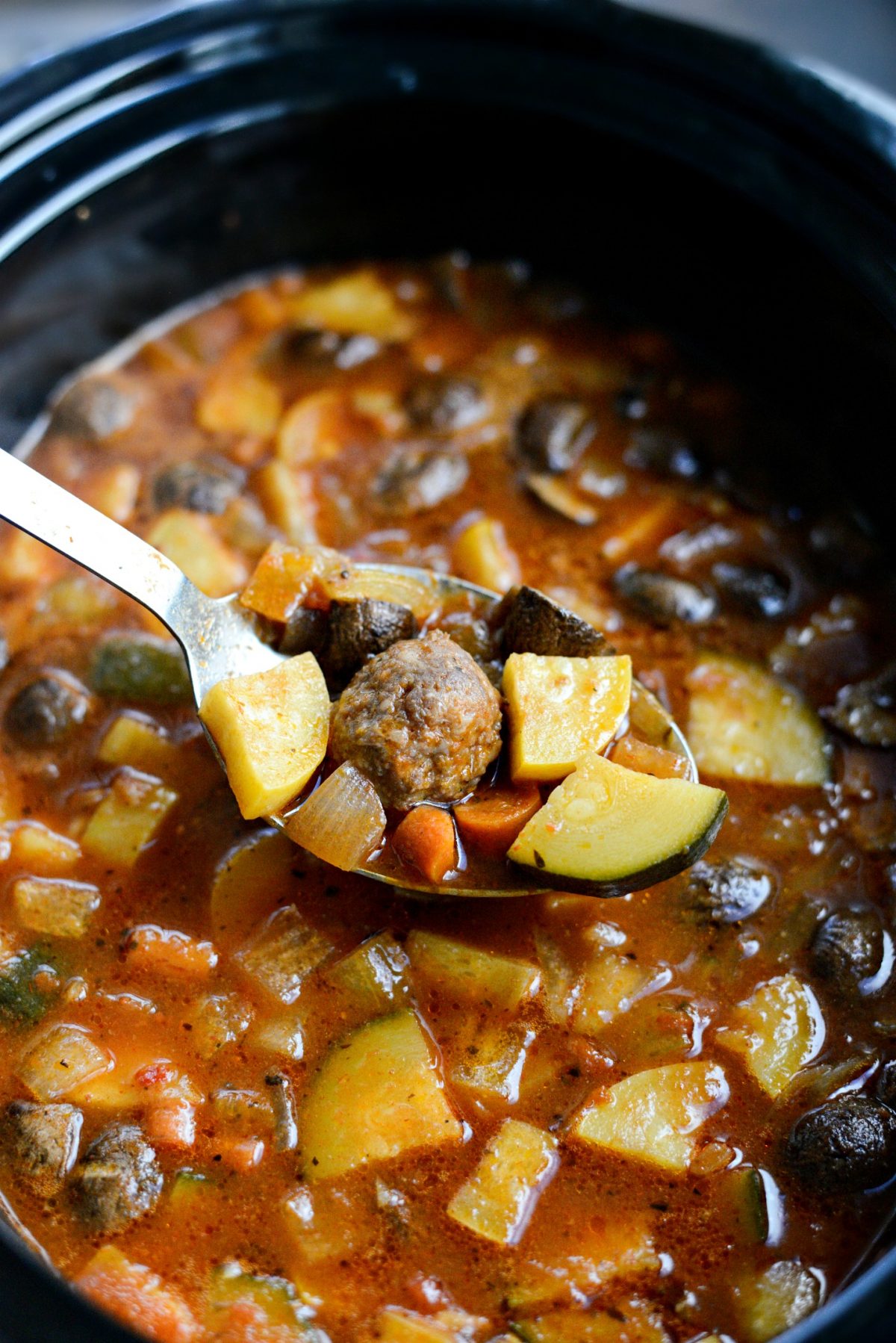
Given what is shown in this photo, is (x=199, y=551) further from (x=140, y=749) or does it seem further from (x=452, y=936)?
Answer: (x=452, y=936)

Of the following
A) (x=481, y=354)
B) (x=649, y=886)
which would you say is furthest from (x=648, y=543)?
(x=649, y=886)

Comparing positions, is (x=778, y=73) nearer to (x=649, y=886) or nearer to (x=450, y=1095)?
(x=649, y=886)

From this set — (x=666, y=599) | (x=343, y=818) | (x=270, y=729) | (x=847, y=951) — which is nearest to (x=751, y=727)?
(x=666, y=599)

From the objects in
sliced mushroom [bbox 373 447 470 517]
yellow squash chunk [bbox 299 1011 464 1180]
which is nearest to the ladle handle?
sliced mushroom [bbox 373 447 470 517]

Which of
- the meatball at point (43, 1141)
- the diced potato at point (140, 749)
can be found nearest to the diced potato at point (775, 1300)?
the meatball at point (43, 1141)

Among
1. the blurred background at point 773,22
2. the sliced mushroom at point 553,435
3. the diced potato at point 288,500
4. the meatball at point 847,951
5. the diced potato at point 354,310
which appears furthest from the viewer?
the blurred background at point 773,22

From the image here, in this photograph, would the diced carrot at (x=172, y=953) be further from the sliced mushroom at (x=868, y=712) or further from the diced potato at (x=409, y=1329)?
the sliced mushroom at (x=868, y=712)

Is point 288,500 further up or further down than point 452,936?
further up
